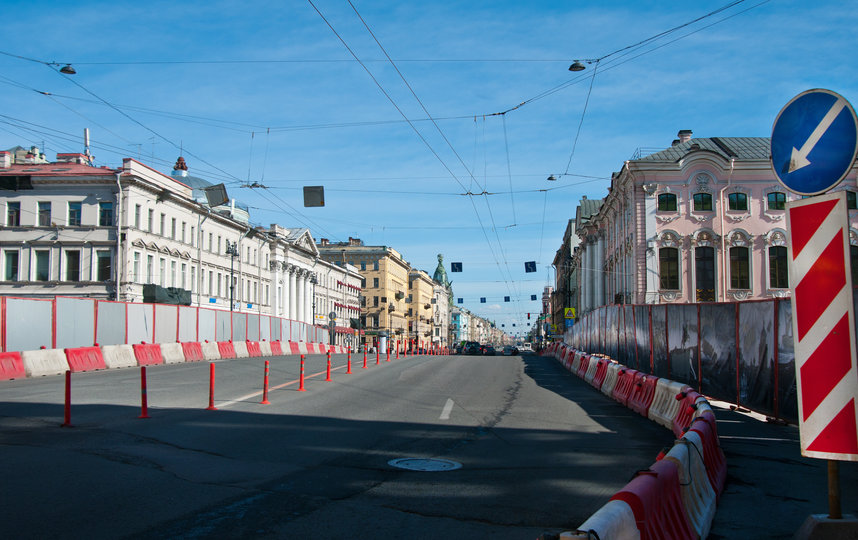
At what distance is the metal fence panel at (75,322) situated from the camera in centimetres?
2927

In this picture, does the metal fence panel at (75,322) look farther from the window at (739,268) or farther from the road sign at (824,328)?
the window at (739,268)

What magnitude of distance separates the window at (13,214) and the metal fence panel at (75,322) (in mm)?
26322

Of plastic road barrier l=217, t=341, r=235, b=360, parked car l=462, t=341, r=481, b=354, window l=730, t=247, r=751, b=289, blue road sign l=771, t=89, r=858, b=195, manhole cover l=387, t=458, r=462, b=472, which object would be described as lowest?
parked car l=462, t=341, r=481, b=354

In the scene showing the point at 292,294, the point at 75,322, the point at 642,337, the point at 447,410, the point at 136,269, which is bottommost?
the point at 447,410

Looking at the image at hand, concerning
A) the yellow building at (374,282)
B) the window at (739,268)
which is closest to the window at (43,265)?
the window at (739,268)

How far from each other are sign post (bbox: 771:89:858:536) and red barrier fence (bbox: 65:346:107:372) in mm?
25264

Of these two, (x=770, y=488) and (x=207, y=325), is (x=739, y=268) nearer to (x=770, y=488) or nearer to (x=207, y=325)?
(x=207, y=325)

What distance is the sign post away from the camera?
489 cm

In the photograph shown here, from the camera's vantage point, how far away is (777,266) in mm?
43625

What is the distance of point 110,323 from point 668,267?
31.4m

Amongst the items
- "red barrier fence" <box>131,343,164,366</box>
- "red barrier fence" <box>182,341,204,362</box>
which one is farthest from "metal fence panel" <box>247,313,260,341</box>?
A: "red barrier fence" <box>131,343,164,366</box>

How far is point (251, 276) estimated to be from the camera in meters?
72.5

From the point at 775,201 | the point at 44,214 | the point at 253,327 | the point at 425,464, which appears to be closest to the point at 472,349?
the point at 253,327

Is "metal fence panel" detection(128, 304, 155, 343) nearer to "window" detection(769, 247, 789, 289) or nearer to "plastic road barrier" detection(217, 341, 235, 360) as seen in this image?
"plastic road barrier" detection(217, 341, 235, 360)
